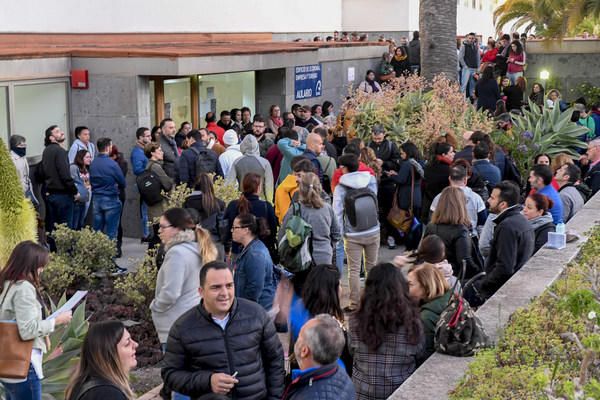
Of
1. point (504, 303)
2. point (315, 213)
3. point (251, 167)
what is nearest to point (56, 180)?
point (251, 167)

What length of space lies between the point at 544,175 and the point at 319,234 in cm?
256

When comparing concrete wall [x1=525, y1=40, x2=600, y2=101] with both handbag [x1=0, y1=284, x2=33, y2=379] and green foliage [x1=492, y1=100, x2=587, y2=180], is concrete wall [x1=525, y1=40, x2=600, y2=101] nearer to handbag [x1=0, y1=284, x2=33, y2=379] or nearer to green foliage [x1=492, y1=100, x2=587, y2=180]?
green foliage [x1=492, y1=100, x2=587, y2=180]

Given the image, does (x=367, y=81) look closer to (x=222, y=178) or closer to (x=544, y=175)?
(x=222, y=178)

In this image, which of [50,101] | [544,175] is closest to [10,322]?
[544,175]

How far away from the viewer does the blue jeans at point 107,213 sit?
39.8ft

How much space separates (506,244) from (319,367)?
12.6 feet

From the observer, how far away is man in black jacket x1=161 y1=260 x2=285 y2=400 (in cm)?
549

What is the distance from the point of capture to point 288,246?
28.0 ft

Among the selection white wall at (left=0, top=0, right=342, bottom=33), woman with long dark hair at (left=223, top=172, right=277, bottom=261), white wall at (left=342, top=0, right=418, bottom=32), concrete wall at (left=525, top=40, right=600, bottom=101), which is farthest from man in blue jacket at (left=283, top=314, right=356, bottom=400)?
white wall at (left=342, top=0, right=418, bottom=32)

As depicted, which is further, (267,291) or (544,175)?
(544,175)

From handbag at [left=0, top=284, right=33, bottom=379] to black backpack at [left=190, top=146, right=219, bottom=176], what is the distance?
253 inches

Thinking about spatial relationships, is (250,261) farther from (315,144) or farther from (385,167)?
(385,167)

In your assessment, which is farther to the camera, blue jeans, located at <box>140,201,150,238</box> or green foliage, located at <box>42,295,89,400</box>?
blue jeans, located at <box>140,201,150,238</box>

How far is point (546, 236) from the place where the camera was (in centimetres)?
917
